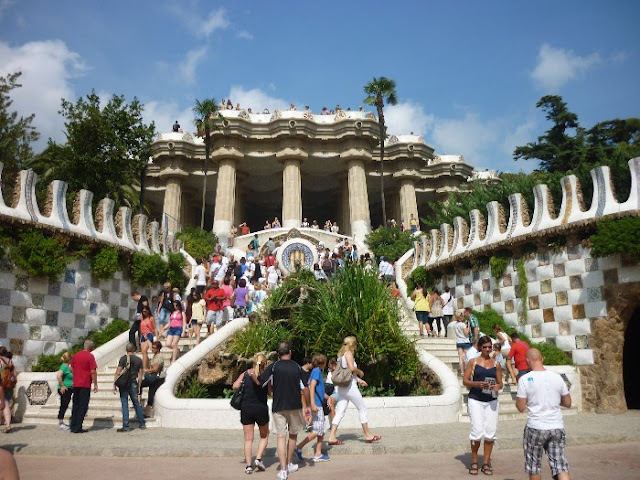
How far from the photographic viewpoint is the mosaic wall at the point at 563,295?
12.7 metres

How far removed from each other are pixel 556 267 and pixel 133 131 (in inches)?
759

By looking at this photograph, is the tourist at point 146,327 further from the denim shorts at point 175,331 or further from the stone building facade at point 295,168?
the stone building facade at point 295,168

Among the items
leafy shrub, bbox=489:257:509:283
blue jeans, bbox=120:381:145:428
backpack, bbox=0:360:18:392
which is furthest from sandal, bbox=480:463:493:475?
leafy shrub, bbox=489:257:509:283

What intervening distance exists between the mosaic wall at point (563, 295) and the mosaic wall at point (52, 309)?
1148cm

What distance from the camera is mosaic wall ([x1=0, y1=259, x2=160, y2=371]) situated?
41.0 ft

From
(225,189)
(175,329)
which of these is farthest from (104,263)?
(225,189)

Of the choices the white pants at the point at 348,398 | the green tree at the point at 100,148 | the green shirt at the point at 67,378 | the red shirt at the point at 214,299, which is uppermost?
the green tree at the point at 100,148

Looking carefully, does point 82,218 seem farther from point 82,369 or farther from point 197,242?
point 197,242

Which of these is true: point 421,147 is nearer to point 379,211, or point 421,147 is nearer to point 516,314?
point 379,211

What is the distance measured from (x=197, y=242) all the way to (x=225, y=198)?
10.4 m

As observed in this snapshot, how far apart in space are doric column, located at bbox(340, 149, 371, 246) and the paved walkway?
28.7m

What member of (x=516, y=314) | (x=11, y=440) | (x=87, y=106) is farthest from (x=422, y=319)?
(x=87, y=106)

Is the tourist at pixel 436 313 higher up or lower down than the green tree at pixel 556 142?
lower down

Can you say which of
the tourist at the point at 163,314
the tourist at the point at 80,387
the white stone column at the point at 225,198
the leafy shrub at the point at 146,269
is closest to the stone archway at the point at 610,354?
the tourist at the point at 163,314
